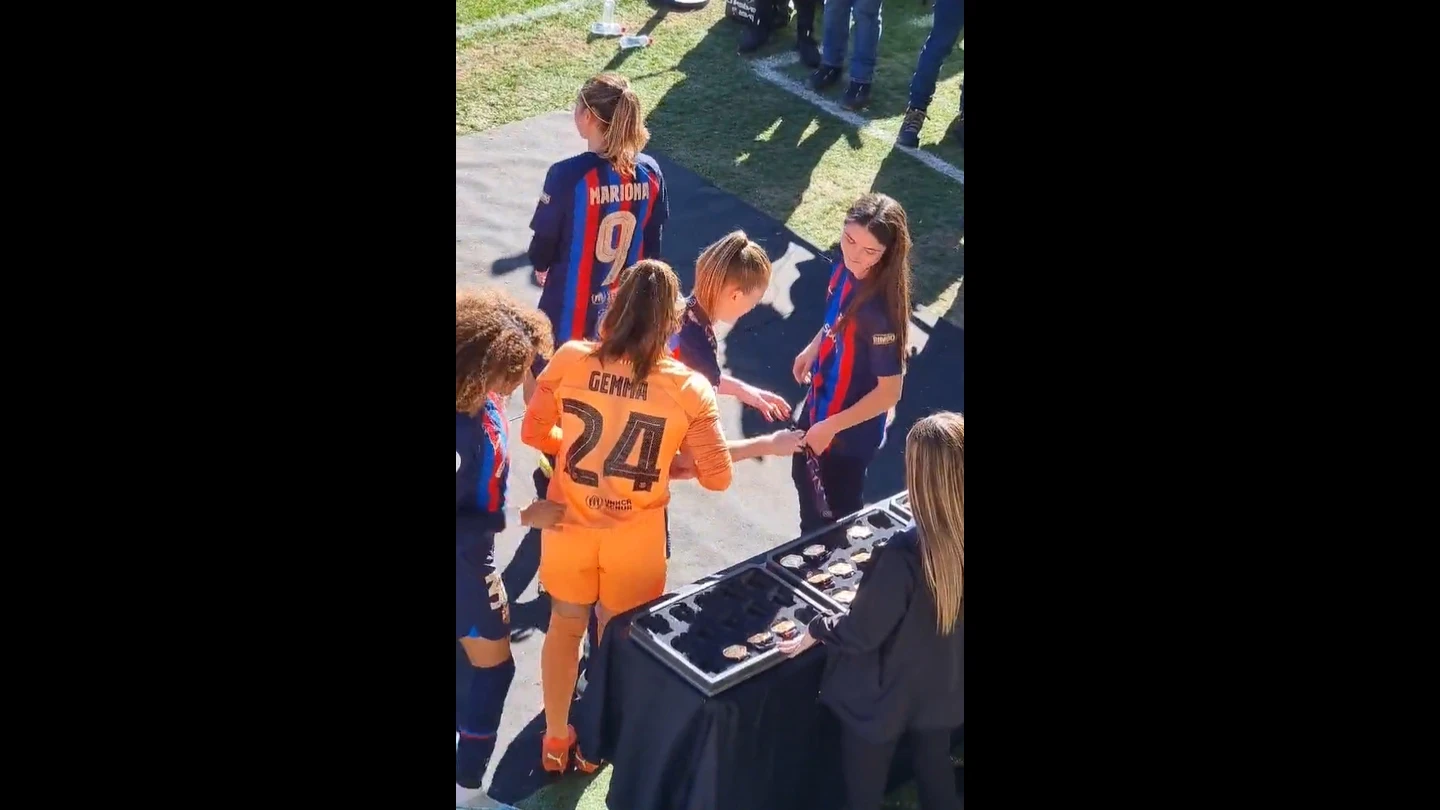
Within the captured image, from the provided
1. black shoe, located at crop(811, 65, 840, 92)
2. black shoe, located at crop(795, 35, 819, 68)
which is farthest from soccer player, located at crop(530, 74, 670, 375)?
black shoe, located at crop(795, 35, 819, 68)

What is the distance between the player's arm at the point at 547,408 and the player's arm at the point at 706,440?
342 millimetres

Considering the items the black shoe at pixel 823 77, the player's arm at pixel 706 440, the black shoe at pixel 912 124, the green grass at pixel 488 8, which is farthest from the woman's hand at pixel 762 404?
the green grass at pixel 488 8

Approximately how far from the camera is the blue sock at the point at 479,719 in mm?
3976

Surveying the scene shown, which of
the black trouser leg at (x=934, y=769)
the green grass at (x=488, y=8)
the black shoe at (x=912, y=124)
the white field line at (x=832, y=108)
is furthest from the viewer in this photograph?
the green grass at (x=488, y=8)

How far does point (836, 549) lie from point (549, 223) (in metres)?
1.53

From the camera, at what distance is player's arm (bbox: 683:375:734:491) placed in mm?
3617

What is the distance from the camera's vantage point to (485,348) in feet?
11.5

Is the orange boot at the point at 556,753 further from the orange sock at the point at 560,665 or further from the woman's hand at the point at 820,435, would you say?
the woman's hand at the point at 820,435

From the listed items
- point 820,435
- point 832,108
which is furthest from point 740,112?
point 820,435

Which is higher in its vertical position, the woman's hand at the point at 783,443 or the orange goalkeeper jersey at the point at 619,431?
the orange goalkeeper jersey at the point at 619,431

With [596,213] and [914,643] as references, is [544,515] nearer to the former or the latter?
[914,643]
